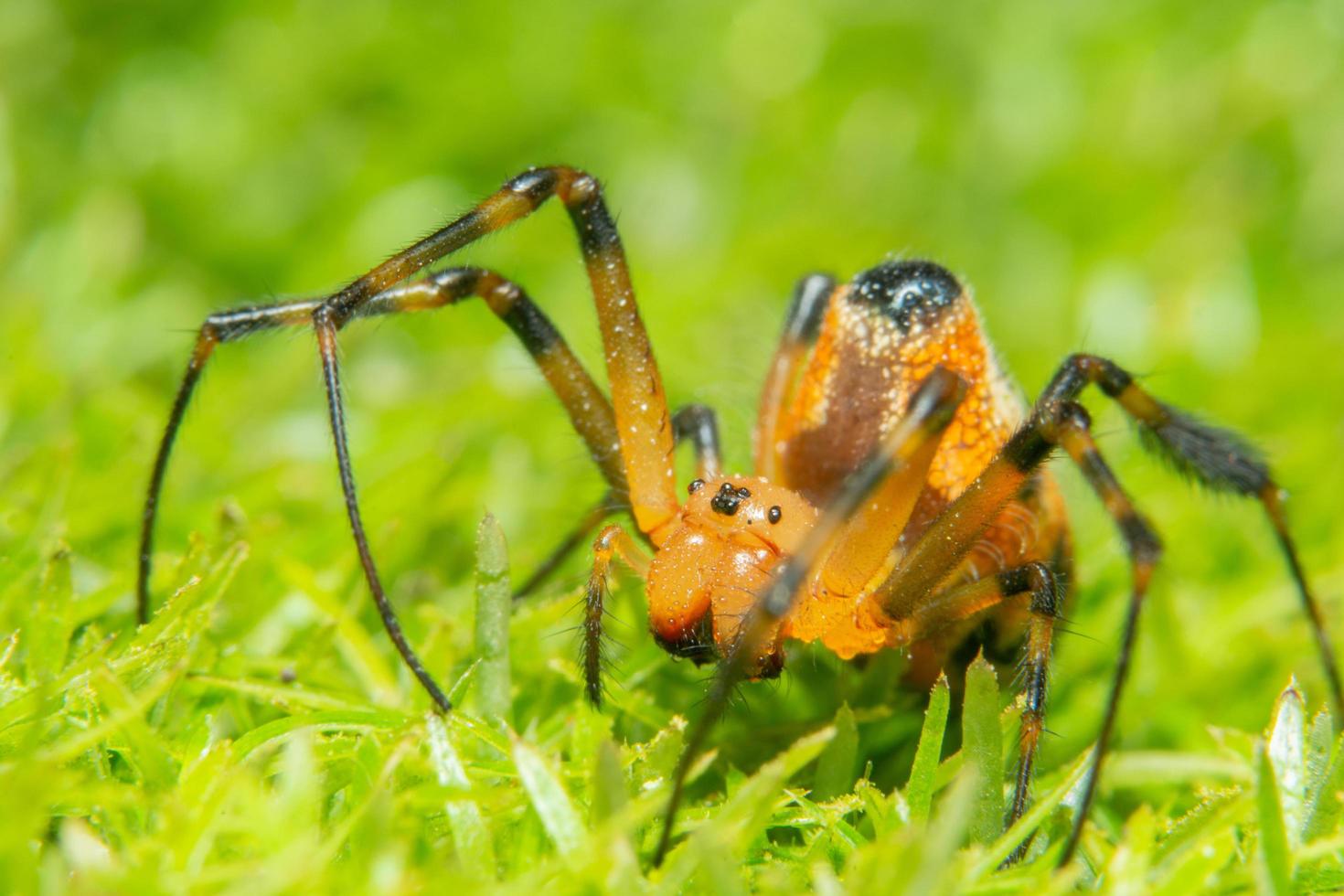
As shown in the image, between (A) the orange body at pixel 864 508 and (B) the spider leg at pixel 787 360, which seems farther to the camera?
(B) the spider leg at pixel 787 360

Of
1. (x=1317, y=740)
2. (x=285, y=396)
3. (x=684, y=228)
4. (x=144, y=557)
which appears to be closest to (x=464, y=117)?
(x=684, y=228)

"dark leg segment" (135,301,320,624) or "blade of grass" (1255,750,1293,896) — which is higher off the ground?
"dark leg segment" (135,301,320,624)

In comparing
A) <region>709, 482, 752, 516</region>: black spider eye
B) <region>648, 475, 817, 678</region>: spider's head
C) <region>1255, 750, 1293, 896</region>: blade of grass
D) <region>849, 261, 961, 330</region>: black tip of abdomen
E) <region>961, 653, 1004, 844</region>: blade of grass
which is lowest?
<region>1255, 750, 1293, 896</region>: blade of grass

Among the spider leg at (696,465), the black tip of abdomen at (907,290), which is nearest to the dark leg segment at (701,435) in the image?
the spider leg at (696,465)

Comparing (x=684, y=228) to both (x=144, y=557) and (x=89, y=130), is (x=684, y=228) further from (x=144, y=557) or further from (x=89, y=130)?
(x=144, y=557)

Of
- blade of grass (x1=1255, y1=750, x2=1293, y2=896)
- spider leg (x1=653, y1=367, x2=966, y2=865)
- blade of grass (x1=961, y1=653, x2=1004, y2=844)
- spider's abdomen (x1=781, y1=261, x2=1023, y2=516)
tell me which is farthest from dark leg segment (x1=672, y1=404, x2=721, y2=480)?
blade of grass (x1=1255, y1=750, x2=1293, y2=896)

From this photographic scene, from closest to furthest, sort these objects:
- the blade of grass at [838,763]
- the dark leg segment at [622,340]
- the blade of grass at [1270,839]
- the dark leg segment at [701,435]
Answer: the blade of grass at [1270,839] → the blade of grass at [838,763] → the dark leg segment at [622,340] → the dark leg segment at [701,435]

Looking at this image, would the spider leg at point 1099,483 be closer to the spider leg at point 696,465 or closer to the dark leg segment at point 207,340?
the spider leg at point 696,465

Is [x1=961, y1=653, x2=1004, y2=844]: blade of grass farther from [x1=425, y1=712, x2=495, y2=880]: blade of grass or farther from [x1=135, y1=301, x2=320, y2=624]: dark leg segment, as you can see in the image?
[x1=135, y1=301, x2=320, y2=624]: dark leg segment
